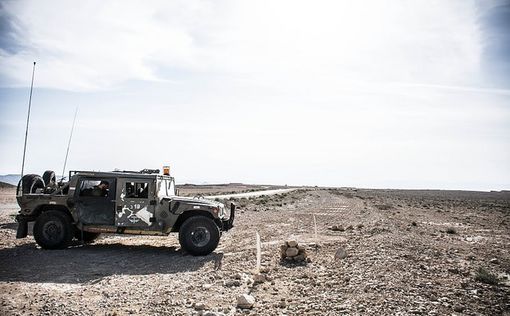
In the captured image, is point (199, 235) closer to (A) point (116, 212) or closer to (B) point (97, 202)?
(A) point (116, 212)

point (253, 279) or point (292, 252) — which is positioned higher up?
point (292, 252)

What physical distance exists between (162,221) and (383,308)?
6.18 metres

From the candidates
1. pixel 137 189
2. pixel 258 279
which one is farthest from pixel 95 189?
pixel 258 279

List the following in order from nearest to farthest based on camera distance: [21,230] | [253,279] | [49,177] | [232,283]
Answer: [232,283] < [253,279] < [21,230] < [49,177]

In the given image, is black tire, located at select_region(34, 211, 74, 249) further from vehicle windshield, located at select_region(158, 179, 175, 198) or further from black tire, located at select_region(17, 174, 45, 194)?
vehicle windshield, located at select_region(158, 179, 175, 198)

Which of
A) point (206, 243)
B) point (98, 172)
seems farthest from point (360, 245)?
point (98, 172)

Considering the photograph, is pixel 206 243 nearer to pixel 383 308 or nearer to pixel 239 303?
pixel 239 303

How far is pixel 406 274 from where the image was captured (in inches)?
320

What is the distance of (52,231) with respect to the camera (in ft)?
34.4

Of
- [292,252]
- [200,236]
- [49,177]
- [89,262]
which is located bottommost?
[89,262]

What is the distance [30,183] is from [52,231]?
5.79 feet

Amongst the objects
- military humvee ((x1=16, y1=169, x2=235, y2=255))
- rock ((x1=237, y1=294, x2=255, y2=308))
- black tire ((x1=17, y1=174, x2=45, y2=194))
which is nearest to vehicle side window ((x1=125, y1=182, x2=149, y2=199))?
military humvee ((x1=16, y1=169, x2=235, y2=255))

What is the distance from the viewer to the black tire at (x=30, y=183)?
1111cm

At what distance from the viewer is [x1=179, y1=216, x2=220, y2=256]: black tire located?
33.7 ft
